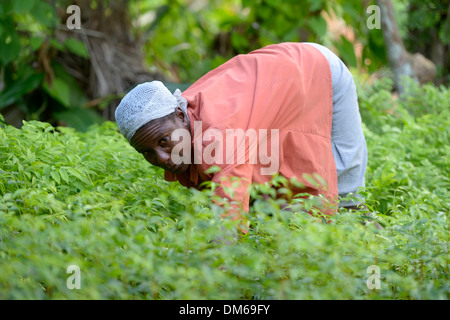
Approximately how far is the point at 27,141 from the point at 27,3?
7.21 feet

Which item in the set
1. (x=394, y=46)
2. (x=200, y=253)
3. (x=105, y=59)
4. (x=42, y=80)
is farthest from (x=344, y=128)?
(x=105, y=59)

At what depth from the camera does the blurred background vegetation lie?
18.6ft

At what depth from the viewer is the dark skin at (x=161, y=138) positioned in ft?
8.36

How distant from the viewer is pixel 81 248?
1.97 m

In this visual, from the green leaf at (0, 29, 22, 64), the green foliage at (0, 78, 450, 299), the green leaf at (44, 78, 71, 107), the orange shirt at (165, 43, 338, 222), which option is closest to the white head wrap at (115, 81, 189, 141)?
the orange shirt at (165, 43, 338, 222)

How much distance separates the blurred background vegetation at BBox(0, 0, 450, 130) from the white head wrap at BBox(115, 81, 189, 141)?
2686 mm

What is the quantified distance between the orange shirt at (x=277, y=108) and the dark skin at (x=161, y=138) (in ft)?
0.21

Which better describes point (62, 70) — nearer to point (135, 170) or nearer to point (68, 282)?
point (135, 170)

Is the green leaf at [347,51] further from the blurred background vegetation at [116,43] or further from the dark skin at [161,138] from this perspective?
the dark skin at [161,138]

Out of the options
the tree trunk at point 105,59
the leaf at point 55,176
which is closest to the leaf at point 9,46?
the tree trunk at point 105,59

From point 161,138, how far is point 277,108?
0.54 meters

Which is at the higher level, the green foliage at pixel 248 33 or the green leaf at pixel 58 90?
the green foliage at pixel 248 33

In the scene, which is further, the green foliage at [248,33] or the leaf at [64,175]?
the green foliage at [248,33]
